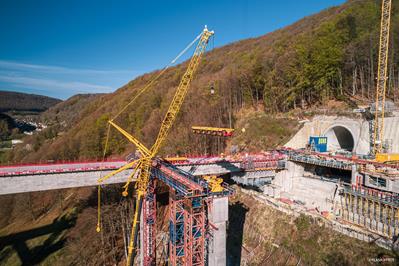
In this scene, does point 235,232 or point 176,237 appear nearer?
point 176,237

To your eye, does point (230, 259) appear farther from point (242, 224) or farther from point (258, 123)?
point (258, 123)

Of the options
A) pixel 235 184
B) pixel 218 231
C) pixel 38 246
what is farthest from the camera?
pixel 235 184

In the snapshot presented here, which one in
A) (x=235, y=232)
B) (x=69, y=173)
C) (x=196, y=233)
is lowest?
(x=235, y=232)

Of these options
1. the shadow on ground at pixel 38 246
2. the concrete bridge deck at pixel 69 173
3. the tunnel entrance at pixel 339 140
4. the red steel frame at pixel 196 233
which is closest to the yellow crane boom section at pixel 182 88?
the concrete bridge deck at pixel 69 173

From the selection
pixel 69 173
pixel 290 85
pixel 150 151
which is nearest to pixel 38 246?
pixel 69 173

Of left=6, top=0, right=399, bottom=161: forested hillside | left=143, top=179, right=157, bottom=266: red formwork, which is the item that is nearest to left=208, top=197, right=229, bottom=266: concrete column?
left=143, top=179, right=157, bottom=266: red formwork

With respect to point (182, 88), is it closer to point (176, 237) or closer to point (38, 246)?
point (176, 237)
